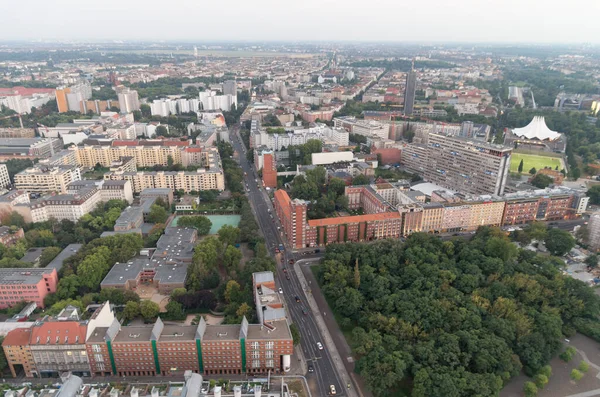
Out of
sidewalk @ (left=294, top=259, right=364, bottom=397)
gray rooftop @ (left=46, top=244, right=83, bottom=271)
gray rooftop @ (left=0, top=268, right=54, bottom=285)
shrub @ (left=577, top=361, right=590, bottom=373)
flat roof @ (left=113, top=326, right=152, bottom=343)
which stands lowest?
sidewalk @ (left=294, top=259, right=364, bottom=397)

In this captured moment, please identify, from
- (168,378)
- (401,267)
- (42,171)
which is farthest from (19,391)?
(42,171)

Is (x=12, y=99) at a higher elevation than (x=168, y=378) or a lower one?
higher

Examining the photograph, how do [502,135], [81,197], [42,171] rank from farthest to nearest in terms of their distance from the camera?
[502,135], [42,171], [81,197]

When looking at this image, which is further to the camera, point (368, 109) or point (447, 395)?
point (368, 109)

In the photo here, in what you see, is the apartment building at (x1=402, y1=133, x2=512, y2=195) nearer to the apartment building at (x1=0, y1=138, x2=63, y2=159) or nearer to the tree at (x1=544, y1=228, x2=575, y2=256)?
the tree at (x1=544, y1=228, x2=575, y2=256)

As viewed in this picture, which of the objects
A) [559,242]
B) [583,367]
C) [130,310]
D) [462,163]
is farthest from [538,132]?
[130,310]

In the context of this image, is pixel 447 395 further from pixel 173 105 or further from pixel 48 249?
pixel 173 105

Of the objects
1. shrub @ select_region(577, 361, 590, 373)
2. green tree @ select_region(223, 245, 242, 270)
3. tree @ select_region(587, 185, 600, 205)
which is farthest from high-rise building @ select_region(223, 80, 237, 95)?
shrub @ select_region(577, 361, 590, 373)
